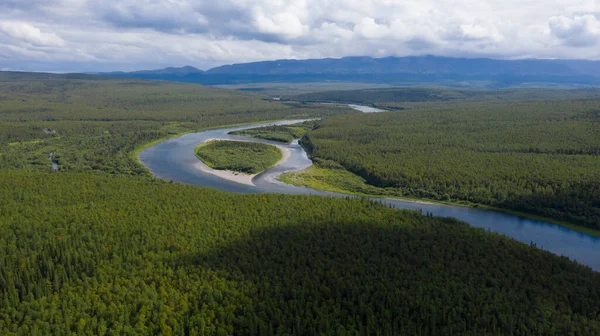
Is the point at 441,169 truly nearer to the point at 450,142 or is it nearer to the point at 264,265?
the point at 450,142

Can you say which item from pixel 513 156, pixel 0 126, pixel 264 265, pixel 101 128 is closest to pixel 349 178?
pixel 513 156

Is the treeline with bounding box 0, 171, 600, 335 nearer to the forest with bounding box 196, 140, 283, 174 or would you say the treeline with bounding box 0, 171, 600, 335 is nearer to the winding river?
the winding river

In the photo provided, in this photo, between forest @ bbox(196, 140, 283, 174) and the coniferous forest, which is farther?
forest @ bbox(196, 140, 283, 174)

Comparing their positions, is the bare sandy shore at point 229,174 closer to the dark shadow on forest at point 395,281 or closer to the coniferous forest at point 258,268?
the coniferous forest at point 258,268

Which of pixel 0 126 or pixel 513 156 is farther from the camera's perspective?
pixel 0 126

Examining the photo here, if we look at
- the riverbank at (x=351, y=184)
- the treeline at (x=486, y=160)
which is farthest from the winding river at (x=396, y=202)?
the treeline at (x=486, y=160)

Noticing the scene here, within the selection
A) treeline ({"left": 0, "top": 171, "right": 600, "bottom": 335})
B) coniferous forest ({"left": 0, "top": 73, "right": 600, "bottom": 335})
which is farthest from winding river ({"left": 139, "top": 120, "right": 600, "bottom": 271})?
treeline ({"left": 0, "top": 171, "right": 600, "bottom": 335})

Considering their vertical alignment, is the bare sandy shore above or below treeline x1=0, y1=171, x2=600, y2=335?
below
